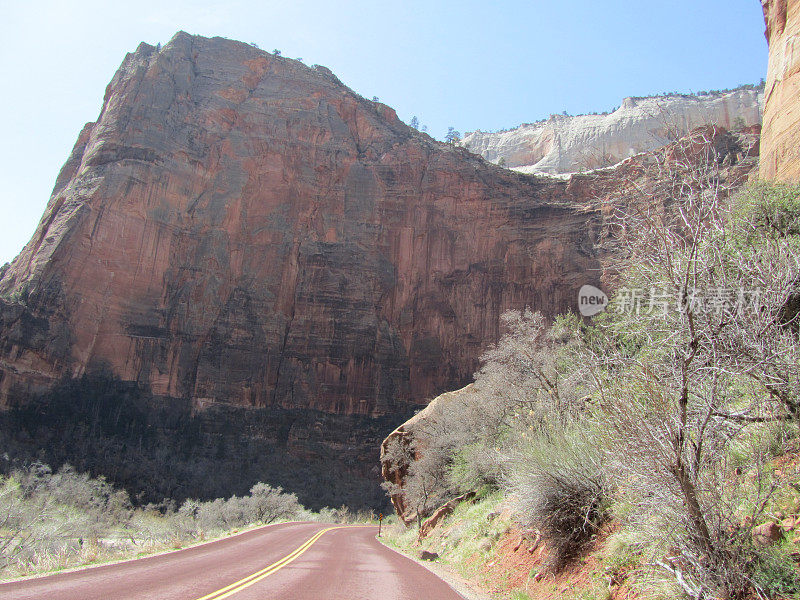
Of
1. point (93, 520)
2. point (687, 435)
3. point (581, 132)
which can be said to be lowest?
point (93, 520)

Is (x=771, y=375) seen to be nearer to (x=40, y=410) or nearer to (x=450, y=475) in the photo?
(x=450, y=475)

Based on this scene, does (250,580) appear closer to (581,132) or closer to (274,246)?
(274,246)

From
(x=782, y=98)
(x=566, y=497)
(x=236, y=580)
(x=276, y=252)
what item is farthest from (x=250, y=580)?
(x=276, y=252)

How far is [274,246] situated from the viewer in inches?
2200

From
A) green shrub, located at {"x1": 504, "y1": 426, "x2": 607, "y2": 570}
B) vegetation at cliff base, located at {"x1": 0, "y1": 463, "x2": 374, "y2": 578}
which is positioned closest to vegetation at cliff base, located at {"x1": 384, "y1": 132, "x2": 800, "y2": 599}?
green shrub, located at {"x1": 504, "y1": 426, "x2": 607, "y2": 570}

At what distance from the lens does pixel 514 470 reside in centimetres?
823

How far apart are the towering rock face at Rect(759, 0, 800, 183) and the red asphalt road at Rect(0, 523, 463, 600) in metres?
14.4

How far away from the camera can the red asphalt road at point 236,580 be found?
6.46m

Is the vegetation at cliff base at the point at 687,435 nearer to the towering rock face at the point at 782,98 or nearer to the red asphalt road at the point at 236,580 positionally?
the red asphalt road at the point at 236,580

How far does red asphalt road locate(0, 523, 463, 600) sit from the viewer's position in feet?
21.2

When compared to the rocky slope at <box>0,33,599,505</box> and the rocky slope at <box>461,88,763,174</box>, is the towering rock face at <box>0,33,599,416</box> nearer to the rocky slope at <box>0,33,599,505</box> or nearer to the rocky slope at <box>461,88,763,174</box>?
the rocky slope at <box>0,33,599,505</box>

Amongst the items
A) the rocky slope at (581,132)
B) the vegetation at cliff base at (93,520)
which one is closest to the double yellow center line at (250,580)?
the vegetation at cliff base at (93,520)

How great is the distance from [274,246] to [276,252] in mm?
720

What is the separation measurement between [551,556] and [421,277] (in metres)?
52.1
